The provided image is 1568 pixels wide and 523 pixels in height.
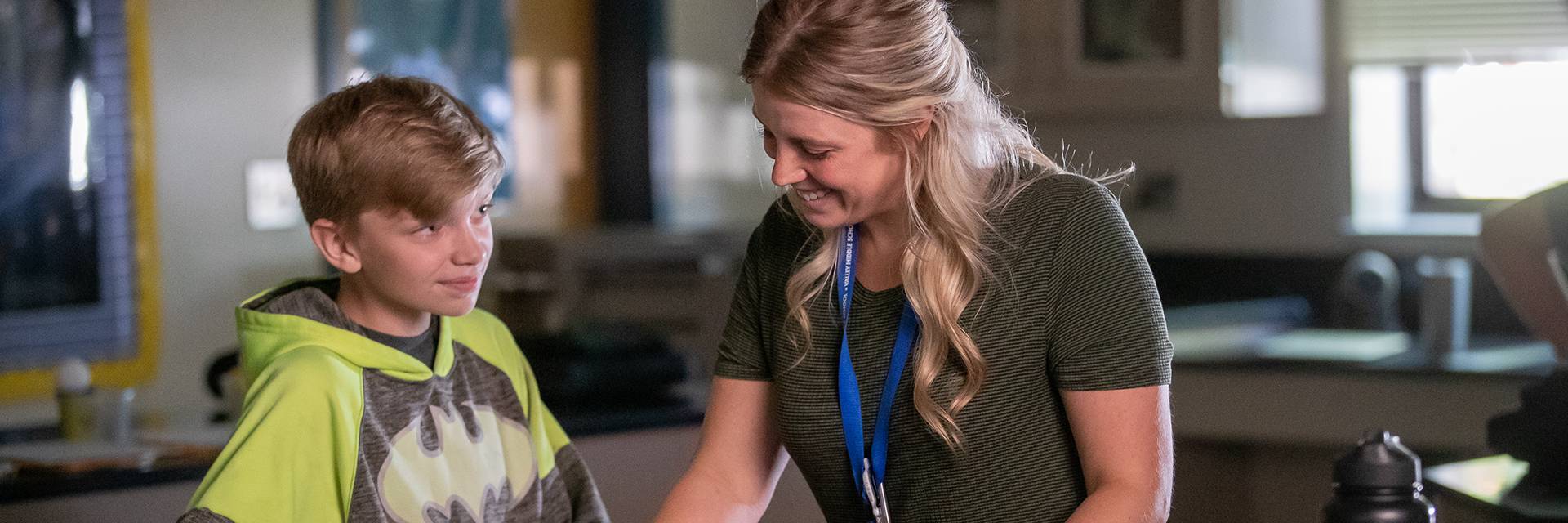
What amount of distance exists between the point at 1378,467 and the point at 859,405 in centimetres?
42

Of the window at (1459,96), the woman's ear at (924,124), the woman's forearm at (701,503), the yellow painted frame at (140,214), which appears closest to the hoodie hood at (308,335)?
the woman's forearm at (701,503)

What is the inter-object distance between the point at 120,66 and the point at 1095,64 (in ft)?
7.78

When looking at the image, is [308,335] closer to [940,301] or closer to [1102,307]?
[940,301]

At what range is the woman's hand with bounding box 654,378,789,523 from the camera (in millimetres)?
1417

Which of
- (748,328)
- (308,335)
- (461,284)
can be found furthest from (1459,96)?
(308,335)

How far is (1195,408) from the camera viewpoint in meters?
2.92

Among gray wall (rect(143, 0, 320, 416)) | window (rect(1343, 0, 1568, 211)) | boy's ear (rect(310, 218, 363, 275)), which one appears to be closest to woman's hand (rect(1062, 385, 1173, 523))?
boy's ear (rect(310, 218, 363, 275))

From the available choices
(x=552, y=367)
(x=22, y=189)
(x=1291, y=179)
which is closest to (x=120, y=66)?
(x=22, y=189)

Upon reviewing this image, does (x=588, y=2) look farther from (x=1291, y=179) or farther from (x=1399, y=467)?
(x=1399, y=467)

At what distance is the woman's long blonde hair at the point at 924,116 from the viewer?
121 cm

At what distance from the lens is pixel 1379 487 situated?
108 cm

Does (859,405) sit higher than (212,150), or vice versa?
(212,150)

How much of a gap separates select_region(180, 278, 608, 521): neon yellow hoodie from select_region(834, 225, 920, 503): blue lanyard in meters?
0.31

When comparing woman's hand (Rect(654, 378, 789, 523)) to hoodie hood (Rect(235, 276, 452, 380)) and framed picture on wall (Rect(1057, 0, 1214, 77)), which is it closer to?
hoodie hood (Rect(235, 276, 452, 380))
